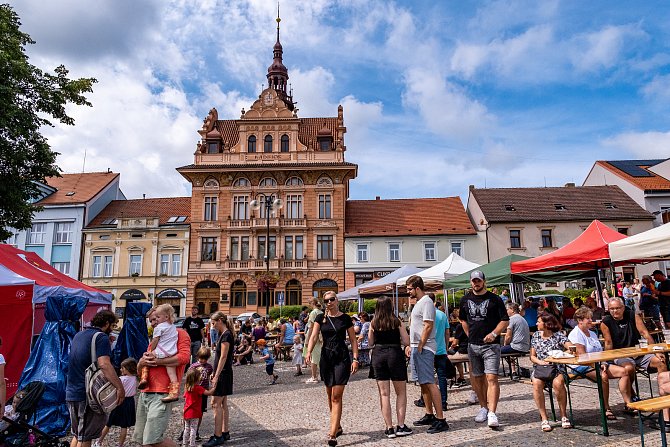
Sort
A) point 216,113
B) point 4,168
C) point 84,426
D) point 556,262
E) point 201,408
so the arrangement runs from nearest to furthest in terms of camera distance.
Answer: point 84,426
point 201,408
point 556,262
point 4,168
point 216,113

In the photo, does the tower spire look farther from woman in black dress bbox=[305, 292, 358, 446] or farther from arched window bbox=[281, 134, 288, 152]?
woman in black dress bbox=[305, 292, 358, 446]

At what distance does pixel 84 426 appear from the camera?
17.6 ft

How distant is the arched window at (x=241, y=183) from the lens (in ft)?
129

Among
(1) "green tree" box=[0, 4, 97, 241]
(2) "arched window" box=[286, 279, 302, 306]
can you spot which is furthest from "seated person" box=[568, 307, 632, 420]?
(2) "arched window" box=[286, 279, 302, 306]

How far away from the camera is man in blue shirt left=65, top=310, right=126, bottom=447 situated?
530 cm

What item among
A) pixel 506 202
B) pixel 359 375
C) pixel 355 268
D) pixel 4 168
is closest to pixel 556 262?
pixel 359 375

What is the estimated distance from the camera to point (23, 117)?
14055 mm

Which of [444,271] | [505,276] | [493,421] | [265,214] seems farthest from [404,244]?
[493,421]

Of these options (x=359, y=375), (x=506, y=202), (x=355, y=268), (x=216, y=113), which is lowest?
(x=359, y=375)

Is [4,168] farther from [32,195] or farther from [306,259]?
[306,259]

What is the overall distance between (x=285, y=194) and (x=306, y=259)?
572 cm

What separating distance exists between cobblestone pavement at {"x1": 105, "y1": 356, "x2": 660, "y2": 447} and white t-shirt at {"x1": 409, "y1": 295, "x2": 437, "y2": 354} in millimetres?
1193

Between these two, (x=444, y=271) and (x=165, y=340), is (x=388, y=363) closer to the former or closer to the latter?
(x=165, y=340)

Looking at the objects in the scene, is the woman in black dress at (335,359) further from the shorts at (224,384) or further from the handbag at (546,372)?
the handbag at (546,372)
